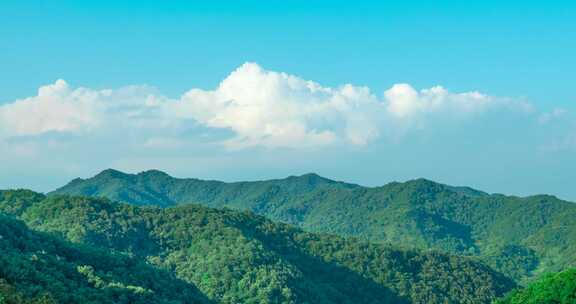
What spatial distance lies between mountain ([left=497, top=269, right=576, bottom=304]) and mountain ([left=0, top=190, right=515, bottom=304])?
2396 inches

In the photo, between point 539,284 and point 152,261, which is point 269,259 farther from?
point 539,284

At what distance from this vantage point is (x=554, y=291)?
71750 millimetres

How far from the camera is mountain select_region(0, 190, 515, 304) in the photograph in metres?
138

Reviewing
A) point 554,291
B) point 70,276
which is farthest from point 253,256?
point 70,276

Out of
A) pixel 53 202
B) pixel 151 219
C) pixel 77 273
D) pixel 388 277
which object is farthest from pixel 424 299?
pixel 77 273

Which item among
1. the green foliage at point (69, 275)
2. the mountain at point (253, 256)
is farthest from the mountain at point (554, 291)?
the mountain at point (253, 256)

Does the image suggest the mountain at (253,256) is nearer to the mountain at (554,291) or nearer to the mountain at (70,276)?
the mountain at (70,276)

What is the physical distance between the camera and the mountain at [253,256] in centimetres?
13838

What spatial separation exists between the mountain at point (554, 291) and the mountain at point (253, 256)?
2396 inches

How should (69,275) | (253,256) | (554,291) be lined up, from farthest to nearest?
1. (253,256)
2. (554,291)
3. (69,275)

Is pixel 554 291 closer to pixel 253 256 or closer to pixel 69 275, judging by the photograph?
pixel 69 275

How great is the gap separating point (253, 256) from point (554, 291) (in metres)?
78.3

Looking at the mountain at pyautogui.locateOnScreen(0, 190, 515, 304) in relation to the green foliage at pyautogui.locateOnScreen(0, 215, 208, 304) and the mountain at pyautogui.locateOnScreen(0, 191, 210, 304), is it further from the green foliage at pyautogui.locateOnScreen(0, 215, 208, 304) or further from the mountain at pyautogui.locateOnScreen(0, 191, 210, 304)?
the mountain at pyautogui.locateOnScreen(0, 191, 210, 304)

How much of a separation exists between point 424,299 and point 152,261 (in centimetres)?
5932
